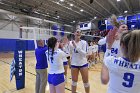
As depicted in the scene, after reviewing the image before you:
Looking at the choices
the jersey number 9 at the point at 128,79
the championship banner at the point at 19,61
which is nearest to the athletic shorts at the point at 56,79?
the jersey number 9 at the point at 128,79

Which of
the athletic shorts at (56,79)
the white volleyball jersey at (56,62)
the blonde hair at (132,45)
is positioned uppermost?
the blonde hair at (132,45)

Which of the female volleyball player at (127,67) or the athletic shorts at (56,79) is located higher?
the female volleyball player at (127,67)

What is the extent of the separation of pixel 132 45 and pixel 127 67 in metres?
0.17

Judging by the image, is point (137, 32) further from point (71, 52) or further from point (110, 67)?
point (71, 52)

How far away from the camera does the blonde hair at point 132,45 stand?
3.15 feet

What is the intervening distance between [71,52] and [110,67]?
207 cm

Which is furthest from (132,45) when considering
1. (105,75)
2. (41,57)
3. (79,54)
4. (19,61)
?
(19,61)

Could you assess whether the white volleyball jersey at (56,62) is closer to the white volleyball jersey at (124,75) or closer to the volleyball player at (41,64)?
the volleyball player at (41,64)

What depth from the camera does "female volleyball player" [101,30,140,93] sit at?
973 mm

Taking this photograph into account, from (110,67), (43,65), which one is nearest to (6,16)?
(43,65)

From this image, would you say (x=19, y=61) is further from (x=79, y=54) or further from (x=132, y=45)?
(x=132, y=45)

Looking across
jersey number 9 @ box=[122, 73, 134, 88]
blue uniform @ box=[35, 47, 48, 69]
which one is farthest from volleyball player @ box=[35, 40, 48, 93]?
jersey number 9 @ box=[122, 73, 134, 88]

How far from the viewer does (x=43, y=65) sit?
305cm

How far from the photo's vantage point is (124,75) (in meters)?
1.05
